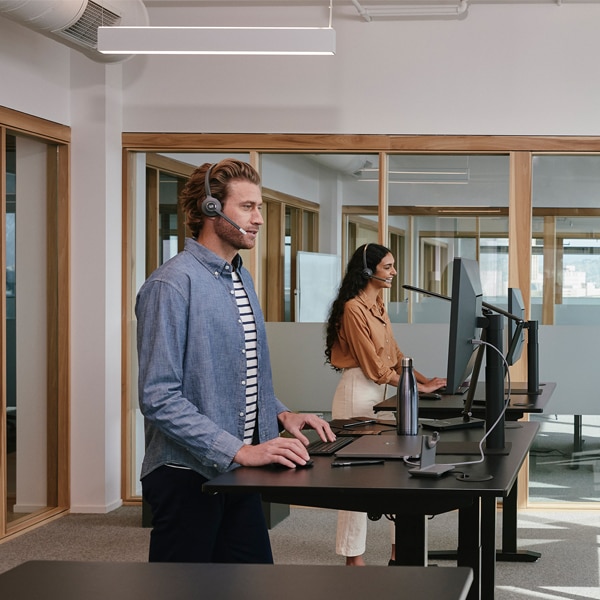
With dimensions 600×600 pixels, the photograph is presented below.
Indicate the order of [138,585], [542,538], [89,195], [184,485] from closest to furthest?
[138,585], [184,485], [542,538], [89,195]

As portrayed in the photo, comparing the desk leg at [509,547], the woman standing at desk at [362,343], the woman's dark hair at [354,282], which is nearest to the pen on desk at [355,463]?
the woman standing at desk at [362,343]

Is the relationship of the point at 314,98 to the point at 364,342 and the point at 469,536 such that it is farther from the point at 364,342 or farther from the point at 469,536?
the point at 469,536

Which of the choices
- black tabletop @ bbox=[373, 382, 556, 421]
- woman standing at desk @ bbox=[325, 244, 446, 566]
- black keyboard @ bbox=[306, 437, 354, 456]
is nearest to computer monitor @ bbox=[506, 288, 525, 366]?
black tabletop @ bbox=[373, 382, 556, 421]

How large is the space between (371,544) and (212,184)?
342 centimetres

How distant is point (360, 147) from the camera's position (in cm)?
657

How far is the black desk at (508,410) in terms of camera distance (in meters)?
4.20

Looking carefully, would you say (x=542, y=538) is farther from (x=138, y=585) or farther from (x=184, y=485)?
(x=138, y=585)

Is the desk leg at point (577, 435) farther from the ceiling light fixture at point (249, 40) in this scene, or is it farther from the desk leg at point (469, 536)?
the desk leg at point (469, 536)

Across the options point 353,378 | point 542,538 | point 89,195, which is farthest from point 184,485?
point 89,195

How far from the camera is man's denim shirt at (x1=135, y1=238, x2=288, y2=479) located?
253 centimetres

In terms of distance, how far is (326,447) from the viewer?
2.97 m

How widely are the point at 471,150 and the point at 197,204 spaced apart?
4.07 meters

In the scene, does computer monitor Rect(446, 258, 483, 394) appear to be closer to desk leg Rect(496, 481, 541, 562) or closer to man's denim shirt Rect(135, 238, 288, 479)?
man's denim shirt Rect(135, 238, 288, 479)

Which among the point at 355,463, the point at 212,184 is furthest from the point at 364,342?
the point at 212,184
